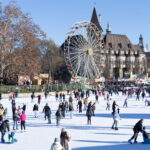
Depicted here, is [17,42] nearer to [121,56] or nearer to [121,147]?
[121,147]

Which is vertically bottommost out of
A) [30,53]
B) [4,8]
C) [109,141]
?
[109,141]

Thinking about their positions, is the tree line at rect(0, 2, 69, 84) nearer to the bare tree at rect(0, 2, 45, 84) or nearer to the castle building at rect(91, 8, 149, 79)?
the bare tree at rect(0, 2, 45, 84)

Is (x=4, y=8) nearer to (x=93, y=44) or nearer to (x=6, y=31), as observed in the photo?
(x=6, y=31)

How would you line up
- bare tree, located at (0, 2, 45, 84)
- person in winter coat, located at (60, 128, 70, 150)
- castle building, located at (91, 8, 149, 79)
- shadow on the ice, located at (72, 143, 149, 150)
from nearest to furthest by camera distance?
1. person in winter coat, located at (60, 128, 70, 150)
2. shadow on the ice, located at (72, 143, 149, 150)
3. bare tree, located at (0, 2, 45, 84)
4. castle building, located at (91, 8, 149, 79)

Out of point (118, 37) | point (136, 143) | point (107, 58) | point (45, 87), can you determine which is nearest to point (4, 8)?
point (45, 87)

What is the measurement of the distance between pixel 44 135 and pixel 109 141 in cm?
291

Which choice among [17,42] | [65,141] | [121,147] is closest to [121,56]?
[17,42]

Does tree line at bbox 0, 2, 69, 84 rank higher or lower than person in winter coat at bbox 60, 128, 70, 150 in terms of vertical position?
higher

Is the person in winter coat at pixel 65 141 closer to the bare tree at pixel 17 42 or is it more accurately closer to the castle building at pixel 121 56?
the bare tree at pixel 17 42

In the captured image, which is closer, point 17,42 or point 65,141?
point 65,141

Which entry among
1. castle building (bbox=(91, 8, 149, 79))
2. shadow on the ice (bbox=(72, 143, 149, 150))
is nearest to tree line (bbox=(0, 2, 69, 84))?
shadow on the ice (bbox=(72, 143, 149, 150))

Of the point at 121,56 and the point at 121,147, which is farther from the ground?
the point at 121,56

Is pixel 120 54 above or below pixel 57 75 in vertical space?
above

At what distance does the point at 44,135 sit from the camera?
43.2ft
